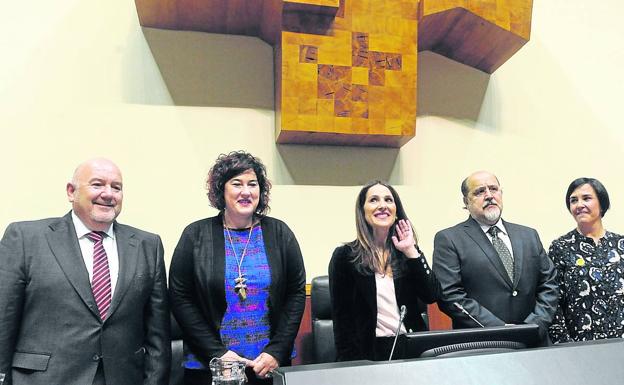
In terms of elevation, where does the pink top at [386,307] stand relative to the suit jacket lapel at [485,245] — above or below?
below

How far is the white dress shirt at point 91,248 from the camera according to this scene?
149cm

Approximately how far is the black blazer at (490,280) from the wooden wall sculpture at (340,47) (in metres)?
0.79

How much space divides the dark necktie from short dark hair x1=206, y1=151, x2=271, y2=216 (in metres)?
0.90

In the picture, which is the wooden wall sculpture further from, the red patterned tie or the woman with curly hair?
the red patterned tie

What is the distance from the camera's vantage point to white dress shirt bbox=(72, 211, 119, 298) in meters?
1.49

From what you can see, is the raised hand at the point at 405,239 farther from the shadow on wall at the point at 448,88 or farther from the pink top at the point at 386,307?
the shadow on wall at the point at 448,88

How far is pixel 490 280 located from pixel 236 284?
94cm

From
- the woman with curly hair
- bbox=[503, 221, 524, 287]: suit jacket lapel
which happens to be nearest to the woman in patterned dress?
bbox=[503, 221, 524, 287]: suit jacket lapel

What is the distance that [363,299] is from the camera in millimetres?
1753

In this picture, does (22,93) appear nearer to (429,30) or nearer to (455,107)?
(429,30)

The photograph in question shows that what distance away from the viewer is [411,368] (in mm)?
713

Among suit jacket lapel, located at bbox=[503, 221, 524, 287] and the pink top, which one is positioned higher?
Answer: suit jacket lapel, located at bbox=[503, 221, 524, 287]

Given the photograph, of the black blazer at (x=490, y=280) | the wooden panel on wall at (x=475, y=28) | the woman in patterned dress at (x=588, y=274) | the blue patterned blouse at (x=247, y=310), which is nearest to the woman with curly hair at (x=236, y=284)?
the blue patterned blouse at (x=247, y=310)

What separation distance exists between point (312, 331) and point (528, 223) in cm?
163
